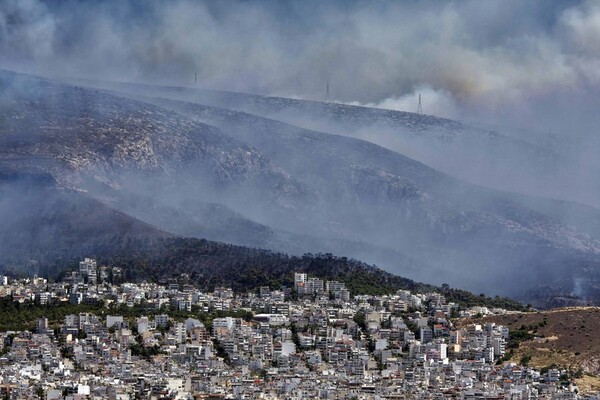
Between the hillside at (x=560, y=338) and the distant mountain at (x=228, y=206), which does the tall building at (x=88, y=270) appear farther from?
the hillside at (x=560, y=338)

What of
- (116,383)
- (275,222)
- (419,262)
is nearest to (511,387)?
(116,383)

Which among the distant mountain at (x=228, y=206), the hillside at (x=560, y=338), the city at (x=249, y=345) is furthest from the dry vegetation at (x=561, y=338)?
the distant mountain at (x=228, y=206)

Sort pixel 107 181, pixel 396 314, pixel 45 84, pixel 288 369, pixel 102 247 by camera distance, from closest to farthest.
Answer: pixel 288 369, pixel 396 314, pixel 102 247, pixel 107 181, pixel 45 84

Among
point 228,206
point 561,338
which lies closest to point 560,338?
point 561,338

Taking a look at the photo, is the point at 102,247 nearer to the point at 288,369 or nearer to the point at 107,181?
the point at 107,181

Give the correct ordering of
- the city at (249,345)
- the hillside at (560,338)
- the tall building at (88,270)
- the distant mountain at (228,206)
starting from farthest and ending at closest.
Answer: the distant mountain at (228,206), the tall building at (88,270), the hillside at (560,338), the city at (249,345)

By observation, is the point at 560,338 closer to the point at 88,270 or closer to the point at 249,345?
the point at 249,345

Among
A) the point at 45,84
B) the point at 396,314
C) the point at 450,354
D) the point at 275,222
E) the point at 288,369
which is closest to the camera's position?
the point at 288,369

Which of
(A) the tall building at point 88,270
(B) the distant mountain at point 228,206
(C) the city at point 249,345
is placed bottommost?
(C) the city at point 249,345
